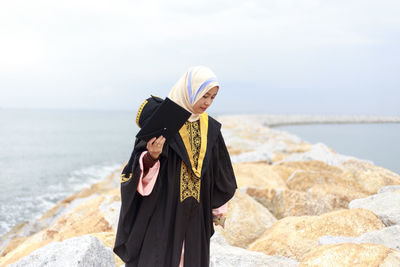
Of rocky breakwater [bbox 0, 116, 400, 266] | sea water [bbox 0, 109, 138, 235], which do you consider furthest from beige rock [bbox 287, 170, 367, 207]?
sea water [bbox 0, 109, 138, 235]

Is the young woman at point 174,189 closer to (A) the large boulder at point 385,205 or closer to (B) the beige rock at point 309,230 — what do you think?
(B) the beige rock at point 309,230

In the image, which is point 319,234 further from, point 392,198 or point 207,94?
point 207,94

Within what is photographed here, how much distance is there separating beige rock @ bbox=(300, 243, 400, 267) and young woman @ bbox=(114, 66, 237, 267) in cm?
99

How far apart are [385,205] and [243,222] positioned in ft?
5.89

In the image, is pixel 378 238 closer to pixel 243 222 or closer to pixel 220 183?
pixel 243 222

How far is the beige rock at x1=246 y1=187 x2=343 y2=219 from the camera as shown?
4.81m

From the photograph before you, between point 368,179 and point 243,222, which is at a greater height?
point 243,222

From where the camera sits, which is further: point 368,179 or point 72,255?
point 368,179

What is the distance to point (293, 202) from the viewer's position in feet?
15.9

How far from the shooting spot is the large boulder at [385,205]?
3781mm


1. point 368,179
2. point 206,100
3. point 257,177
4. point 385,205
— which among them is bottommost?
point 368,179

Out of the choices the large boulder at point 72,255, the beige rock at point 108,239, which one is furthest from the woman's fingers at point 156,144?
the beige rock at point 108,239

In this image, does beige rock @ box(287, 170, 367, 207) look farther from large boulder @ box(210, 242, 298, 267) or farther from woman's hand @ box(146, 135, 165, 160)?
woman's hand @ box(146, 135, 165, 160)

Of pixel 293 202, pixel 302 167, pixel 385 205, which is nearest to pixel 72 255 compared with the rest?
pixel 293 202
